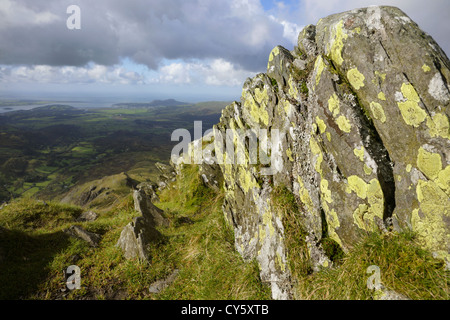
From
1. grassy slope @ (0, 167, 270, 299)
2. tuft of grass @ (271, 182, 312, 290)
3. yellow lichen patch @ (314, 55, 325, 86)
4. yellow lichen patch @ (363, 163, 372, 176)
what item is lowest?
grassy slope @ (0, 167, 270, 299)

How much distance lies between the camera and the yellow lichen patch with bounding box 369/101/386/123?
580 centimetres

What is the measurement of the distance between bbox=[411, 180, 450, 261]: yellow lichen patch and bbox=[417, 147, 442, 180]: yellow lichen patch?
0.21 metres

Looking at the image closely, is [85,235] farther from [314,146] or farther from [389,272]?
[389,272]

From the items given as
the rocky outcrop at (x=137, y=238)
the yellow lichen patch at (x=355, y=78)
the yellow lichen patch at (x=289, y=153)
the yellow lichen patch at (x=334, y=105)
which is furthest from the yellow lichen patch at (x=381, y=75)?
the rocky outcrop at (x=137, y=238)

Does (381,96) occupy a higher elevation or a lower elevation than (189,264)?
higher

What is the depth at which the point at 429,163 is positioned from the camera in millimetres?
4934

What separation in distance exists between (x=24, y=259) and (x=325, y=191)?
45.8 ft

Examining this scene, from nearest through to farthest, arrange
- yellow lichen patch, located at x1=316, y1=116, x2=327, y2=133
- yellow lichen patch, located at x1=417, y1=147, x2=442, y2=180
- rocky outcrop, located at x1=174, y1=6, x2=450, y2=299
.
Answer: yellow lichen patch, located at x1=417, y1=147, x2=442, y2=180
rocky outcrop, located at x1=174, y1=6, x2=450, y2=299
yellow lichen patch, located at x1=316, y1=116, x2=327, y2=133

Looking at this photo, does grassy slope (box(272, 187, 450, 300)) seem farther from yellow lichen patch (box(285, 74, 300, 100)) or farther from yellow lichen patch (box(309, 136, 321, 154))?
yellow lichen patch (box(285, 74, 300, 100))

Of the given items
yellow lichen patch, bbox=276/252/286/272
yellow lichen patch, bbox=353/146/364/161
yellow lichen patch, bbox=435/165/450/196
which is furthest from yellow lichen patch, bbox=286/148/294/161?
yellow lichen patch, bbox=435/165/450/196

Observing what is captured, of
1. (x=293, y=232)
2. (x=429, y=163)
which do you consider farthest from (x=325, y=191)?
(x=429, y=163)

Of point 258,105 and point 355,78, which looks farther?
point 258,105

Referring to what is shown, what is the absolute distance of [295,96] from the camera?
8.29 meters
